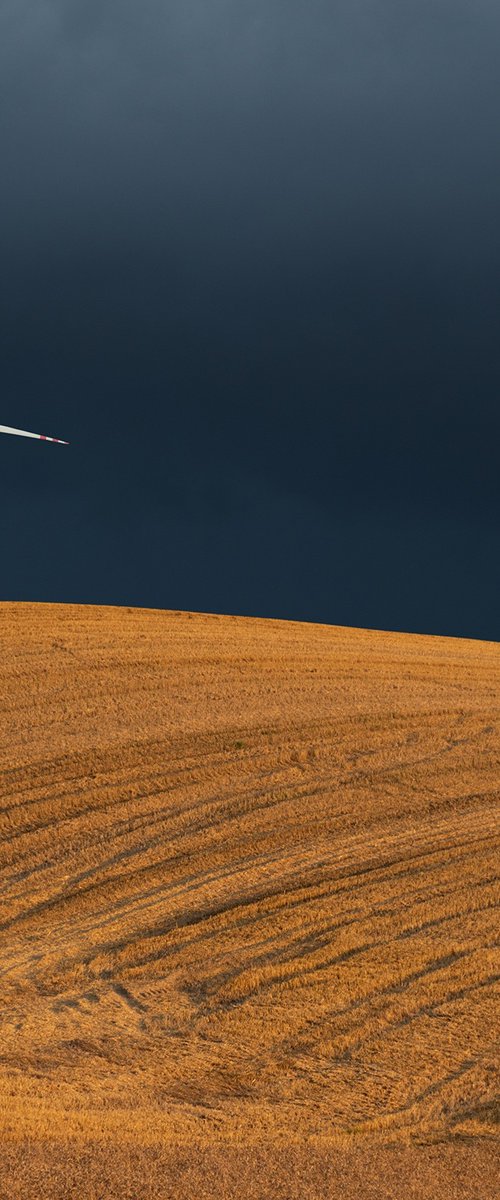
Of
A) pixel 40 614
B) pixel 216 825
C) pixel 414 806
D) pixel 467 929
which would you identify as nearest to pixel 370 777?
pixel 414 806

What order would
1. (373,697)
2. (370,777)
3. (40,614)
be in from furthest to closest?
1. (40,614)
2. (373,697)
3. (370,777)

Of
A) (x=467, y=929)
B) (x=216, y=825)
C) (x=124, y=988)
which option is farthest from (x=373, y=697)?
(x=124, y=988)

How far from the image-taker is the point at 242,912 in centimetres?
1023

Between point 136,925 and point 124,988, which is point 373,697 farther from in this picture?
point 124,988

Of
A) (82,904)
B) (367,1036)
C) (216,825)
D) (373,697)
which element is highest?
(373,697)

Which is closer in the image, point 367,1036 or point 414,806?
point 367,1036

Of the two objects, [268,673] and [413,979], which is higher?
[268,673]

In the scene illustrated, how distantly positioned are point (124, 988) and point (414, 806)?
4.30 metres

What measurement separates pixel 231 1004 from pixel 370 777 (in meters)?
4.34

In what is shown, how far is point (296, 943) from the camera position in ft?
31.9

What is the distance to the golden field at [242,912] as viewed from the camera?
252 inches

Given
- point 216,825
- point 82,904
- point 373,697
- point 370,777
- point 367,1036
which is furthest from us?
point 373,697

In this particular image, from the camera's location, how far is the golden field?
6398 mm

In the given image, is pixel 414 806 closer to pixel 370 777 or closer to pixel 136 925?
pixel 370 777
